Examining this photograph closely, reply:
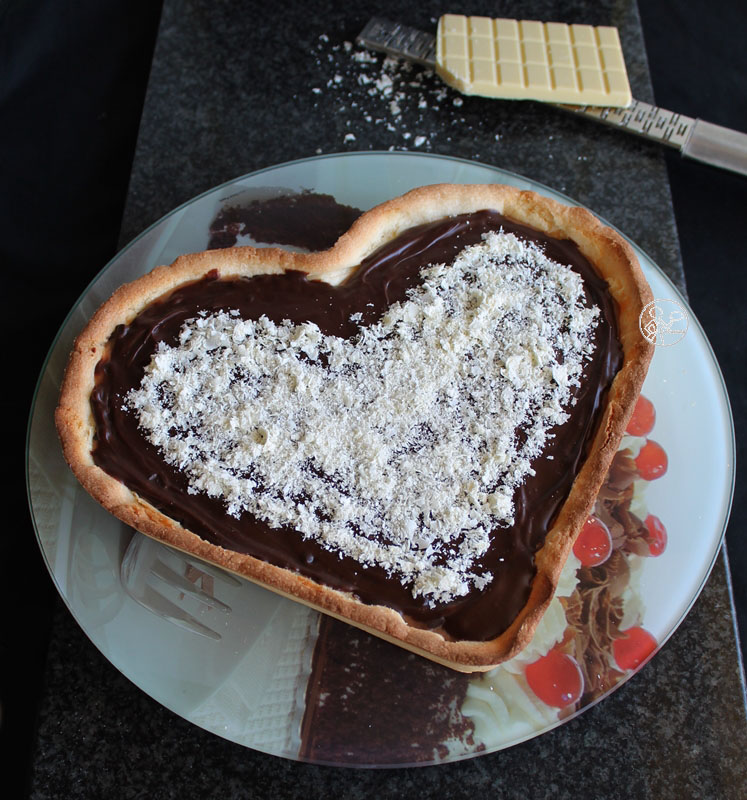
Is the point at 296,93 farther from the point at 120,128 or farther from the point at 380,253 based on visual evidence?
the point at 380,253

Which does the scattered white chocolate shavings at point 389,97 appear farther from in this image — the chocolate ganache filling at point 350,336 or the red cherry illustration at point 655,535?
the red cherry illustration at point 655,535

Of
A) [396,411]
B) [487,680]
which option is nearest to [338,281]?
[396,411]

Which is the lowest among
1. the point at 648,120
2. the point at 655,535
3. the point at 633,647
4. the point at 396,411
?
the point at 633,647

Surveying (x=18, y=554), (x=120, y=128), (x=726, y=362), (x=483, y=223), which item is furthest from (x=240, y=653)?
(x=120, y=128)

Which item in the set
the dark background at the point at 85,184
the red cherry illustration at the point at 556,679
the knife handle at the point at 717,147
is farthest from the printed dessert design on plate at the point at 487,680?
the knife handle at the point at 717,147

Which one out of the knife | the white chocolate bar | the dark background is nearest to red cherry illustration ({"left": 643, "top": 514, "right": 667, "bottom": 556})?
the dark background

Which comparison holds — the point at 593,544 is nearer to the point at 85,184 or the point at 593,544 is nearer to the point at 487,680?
the point at 487,680

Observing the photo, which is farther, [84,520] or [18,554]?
[18,554]
